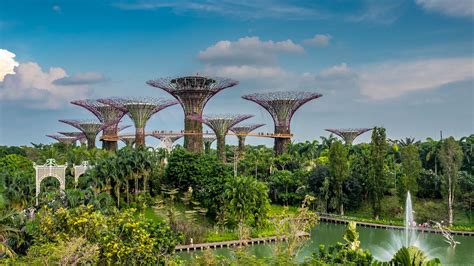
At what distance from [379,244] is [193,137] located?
27.8 metres

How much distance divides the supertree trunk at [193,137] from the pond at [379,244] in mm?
20166

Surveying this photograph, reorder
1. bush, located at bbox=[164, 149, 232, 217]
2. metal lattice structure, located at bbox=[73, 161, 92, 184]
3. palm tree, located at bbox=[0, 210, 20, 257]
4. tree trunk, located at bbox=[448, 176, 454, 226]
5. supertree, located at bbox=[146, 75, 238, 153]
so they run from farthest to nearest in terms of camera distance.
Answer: supertree, located at bbox=[146, 75, 238, 153]
bush, located at bbox=[164, 149, 232, 217]
tree trunk, located at bbox=[448, 176, 454, 226]
metal lattice structure, located at bbox=[73, 161, 92, 184]
palm tree, located at bbox=[0, 210, 20, 257]

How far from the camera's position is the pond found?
26359mm

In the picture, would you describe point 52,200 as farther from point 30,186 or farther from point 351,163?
point 351,163

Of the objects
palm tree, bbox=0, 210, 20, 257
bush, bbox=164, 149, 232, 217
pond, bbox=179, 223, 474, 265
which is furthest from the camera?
bush, bbox=164, 149, 232, 217

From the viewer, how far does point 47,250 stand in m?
14.9

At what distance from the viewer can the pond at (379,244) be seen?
26359mm

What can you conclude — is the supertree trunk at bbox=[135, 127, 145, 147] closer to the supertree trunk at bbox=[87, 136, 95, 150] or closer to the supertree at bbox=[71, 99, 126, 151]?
the supertree at bbox=[71, 99, 126, 151]

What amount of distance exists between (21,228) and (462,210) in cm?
3091

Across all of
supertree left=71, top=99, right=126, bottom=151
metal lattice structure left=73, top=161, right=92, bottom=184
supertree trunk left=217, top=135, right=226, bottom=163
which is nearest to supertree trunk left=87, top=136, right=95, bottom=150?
supertree left=71, top=99, right=126, bottom=151

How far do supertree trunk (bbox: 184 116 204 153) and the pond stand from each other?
20166mm

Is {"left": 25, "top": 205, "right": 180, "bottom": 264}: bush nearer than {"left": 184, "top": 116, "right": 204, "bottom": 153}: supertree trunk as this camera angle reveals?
Yes

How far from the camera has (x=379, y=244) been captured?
99.4ft

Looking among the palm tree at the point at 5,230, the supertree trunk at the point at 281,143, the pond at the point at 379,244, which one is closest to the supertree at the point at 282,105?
the supertree trunk at the point at 281,143
